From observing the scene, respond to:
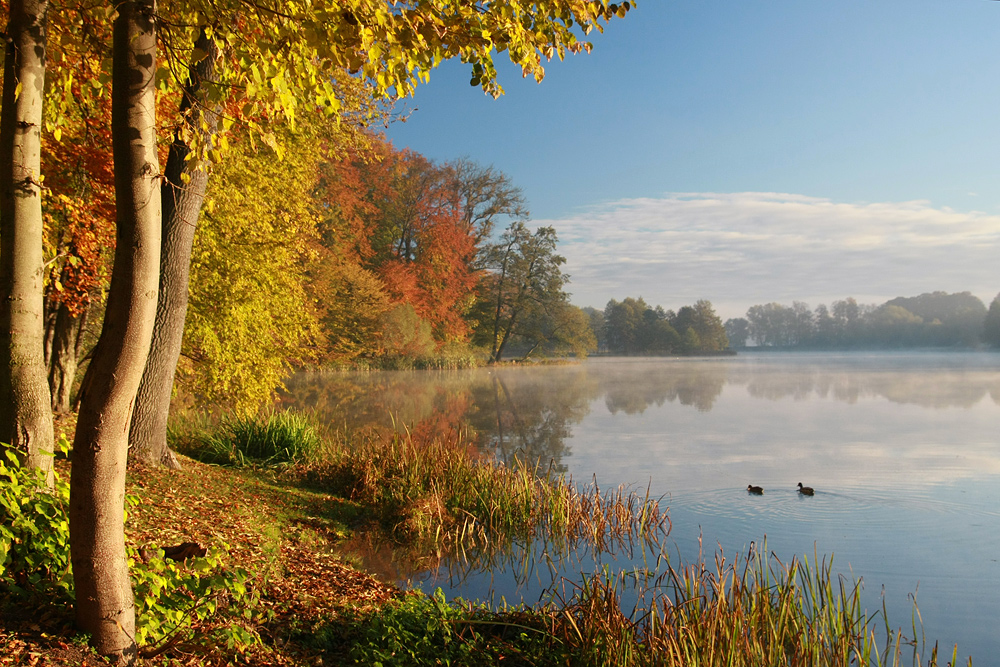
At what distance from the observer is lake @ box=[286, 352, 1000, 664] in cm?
521

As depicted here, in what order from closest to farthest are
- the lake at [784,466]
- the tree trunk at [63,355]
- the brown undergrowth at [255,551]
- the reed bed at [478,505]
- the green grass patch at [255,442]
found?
the brown undergrowth at [255,551], the lake at [784,466], the reed bed at [478,505], the tree trunk at [63,355], the green grass patch at [255,442]

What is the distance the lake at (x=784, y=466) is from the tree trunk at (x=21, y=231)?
2.81 metres

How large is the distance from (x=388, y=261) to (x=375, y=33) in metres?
28.7

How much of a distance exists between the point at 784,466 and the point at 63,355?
935 cm

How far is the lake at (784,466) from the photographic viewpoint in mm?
5215

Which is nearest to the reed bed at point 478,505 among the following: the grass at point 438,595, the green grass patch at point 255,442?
the grass at point 438,595

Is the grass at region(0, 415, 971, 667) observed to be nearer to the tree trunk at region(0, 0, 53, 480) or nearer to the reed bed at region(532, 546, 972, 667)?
the reed bed at region(532, 546, 972, 667)

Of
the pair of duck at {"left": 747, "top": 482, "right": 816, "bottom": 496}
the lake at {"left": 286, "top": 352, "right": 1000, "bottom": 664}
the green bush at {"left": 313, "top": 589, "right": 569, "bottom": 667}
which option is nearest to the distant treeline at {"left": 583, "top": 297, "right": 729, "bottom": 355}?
the lake at {"left": 286, "top": 352, "right": 1000, "bottom": 664}

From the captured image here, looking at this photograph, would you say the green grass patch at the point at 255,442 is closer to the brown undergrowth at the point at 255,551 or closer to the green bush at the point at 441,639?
the brown undergrowth at the point at 255,551

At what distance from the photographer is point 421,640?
10.9 feet

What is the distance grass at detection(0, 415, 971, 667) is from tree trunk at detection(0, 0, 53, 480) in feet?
2.63

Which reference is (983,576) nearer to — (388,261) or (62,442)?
(62,442)

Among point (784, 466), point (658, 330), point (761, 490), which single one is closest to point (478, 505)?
point (761, 490)

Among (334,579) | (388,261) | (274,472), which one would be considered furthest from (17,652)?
(388,261)
